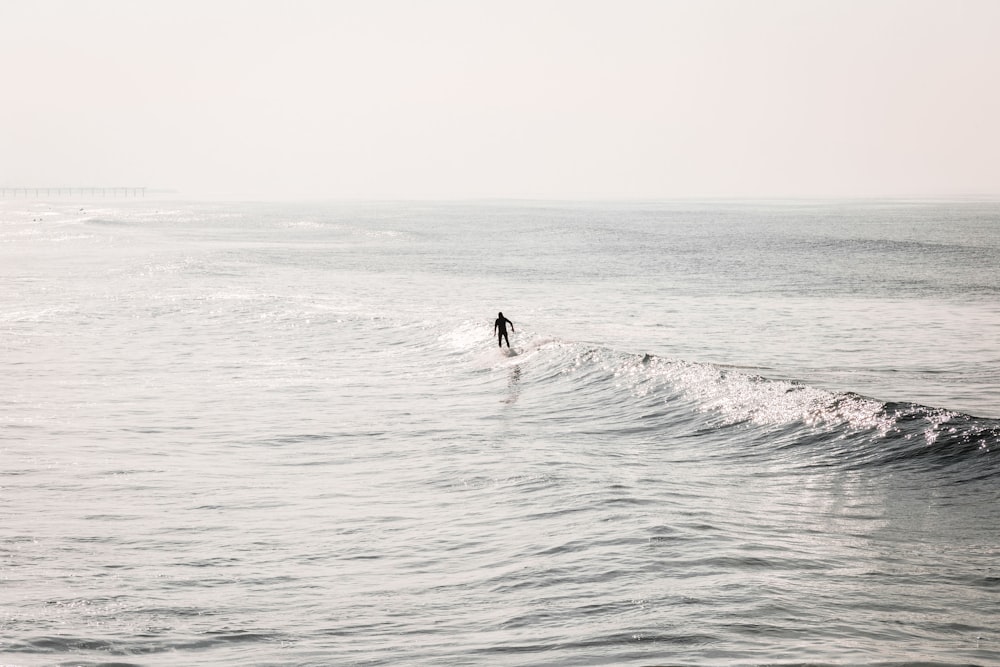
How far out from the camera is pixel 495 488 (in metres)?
22.3

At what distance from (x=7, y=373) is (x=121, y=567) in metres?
22.4

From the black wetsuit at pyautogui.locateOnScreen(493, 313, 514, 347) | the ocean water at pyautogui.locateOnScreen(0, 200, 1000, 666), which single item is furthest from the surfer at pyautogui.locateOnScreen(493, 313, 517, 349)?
the ocean water at pyautogui.locateOnScreen(0, 200, 1000, 666)

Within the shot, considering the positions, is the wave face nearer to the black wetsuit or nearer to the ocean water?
the ocean water

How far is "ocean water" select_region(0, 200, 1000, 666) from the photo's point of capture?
14289mm

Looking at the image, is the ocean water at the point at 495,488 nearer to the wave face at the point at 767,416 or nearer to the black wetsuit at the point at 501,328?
the wave face at the point at 767,416

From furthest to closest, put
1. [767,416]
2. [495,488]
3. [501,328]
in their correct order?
[501,328] → [767,416] → [495,488]

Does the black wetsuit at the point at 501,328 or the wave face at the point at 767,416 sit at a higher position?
the black wetsuit at the point at 501,328

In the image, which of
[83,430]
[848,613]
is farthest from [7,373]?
[848,613]

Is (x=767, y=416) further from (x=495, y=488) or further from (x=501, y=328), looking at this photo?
(x=501, y=328)

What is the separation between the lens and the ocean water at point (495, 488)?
1429 cm

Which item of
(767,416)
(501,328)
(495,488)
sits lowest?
(495,488)

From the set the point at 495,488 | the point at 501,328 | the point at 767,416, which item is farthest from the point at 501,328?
the point at 495,488

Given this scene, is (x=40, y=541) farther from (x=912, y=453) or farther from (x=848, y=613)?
(x=912, y=453)

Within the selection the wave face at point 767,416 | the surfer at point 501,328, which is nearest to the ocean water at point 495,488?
the wave face at point 767,416
